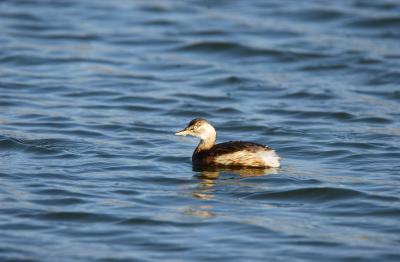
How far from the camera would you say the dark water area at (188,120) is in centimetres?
938

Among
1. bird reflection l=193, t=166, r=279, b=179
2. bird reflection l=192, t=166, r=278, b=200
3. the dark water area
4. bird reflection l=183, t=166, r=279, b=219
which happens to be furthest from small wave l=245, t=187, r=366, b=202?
bird reflection l=193, t=166, r=279, b=179

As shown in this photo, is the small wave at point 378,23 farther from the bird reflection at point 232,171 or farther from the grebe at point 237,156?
the bird reflection at point 232,171

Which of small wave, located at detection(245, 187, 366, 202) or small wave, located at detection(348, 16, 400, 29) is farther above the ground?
small wave, located at detection(348, 16, 400, 29)

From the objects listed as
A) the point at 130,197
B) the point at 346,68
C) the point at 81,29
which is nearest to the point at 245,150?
the point at 130,197

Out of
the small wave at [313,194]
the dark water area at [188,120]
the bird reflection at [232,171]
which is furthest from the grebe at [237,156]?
the small wave at [313,194]

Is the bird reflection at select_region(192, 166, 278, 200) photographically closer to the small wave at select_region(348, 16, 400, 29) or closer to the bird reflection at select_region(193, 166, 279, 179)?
the bird reflection at select_region(193, 166, 279, 179)

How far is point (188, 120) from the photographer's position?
14984mm

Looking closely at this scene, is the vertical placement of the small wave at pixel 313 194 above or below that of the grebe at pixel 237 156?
below

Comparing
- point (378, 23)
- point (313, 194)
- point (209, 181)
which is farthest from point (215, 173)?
point (378, 23)

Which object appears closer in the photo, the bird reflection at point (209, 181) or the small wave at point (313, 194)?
the bird reflection at point (209, 181)

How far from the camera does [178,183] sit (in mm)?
11250

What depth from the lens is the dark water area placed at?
9375 mm

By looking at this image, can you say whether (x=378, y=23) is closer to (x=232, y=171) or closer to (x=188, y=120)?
(x=188, y=120)

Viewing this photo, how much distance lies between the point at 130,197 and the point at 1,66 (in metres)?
8.14
